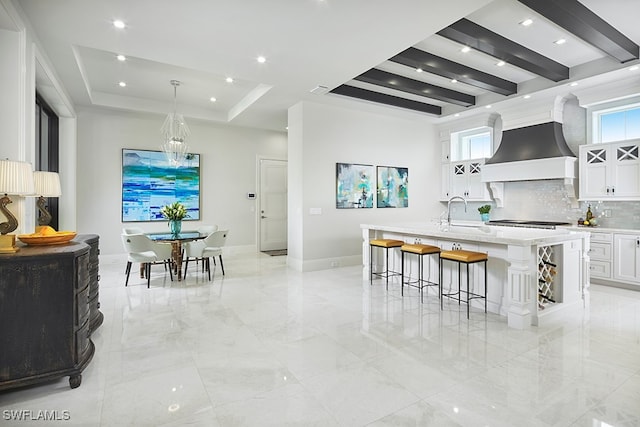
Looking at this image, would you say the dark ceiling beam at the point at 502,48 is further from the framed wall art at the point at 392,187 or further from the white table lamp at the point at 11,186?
the white table lamp at the point at 11,186

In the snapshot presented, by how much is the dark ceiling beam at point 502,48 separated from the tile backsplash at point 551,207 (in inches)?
78.9

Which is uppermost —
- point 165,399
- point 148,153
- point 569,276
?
point 148,153

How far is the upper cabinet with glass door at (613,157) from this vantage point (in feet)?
15.7

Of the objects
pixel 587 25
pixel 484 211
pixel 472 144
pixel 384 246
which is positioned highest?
pixel 587 25

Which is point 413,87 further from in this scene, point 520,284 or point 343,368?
point 343,368

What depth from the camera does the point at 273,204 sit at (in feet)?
27.7

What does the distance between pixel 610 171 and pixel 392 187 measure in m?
3.46

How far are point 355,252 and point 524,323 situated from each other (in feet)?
11.5

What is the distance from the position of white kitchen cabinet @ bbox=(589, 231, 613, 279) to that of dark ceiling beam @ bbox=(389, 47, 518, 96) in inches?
106

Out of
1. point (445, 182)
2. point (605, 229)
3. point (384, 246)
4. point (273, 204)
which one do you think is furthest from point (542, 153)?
point (273, 204)

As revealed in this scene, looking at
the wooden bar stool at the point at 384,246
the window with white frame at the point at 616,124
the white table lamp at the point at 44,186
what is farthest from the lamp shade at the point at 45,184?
the window with white frame at the point at 616,124

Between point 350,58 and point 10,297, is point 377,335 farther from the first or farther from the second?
point 350,58

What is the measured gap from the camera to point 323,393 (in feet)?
7.04

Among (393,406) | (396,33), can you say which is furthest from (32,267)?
(396,33)
